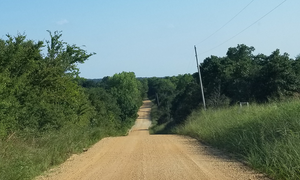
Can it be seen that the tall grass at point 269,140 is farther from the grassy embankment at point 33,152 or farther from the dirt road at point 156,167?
the grassy embankment at point 33,152

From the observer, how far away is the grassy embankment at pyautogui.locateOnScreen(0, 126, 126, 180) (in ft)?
32.5

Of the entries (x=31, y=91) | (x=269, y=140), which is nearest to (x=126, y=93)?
(x=31, y=91)

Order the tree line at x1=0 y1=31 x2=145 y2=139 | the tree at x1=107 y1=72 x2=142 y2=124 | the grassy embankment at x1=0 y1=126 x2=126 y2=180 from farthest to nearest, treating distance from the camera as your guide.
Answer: the tree at x1=107 y1=72 x2=142 y2=124 < the tree line at x1=0 y1=31 x2=145 y2=139 < the grassy embankment at x1=0 y1=126 x2=126 y2=180

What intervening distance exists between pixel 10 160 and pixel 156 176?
4196 millimetres

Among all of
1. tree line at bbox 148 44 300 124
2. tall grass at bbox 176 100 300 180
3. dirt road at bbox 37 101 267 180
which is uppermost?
tree line at bbox 148 44 300 124

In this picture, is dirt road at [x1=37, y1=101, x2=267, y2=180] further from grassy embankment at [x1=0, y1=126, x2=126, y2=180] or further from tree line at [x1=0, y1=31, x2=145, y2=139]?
tree line at [x1=0, y1=31, x2=145, y2=139]

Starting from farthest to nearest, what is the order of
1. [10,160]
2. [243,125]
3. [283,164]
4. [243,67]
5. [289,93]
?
1. [243,67]
2. [289,93]
3. [243,125]
4. [10,160]
5. [283,164]

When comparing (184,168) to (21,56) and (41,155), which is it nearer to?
(41,155)

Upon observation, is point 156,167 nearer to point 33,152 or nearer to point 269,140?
point 269,140

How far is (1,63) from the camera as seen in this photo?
15.8m

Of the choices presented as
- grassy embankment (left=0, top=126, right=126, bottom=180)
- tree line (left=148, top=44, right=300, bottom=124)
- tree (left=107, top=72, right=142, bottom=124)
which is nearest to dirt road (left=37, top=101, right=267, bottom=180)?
grassy embankment (left=0, top=126, right=126, bottom=180)

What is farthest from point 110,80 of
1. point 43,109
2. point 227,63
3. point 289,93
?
point 43,109

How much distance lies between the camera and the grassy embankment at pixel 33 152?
32.5 ft

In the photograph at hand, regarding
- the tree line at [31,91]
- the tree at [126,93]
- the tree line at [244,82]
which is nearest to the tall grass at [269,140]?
the tree line at [244,82]
